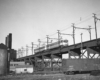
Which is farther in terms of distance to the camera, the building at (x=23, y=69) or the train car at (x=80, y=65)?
the building at (x=23, y=69)

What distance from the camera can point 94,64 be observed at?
28672mm

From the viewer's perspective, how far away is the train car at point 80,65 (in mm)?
28094

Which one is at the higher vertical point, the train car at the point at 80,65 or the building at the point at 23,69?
the train car at the point at 80,65

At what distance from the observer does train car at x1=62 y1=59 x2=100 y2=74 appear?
92.2ft

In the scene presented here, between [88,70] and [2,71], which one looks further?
[88,70]

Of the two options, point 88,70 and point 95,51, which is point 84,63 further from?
point 95,51

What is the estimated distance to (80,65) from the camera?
28297 mm

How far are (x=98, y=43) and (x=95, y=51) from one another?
19.3 ft

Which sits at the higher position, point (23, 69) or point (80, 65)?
point (80, 65)

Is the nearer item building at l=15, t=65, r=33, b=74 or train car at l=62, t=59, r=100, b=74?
train car at l=62, t=59, r=100, b=74

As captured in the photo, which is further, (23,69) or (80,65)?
(23,69)

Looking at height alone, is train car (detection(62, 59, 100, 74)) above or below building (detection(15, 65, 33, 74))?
above

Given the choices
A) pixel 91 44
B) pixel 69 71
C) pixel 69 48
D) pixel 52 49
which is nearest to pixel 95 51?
pixel 91 44

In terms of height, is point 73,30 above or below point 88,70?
above
